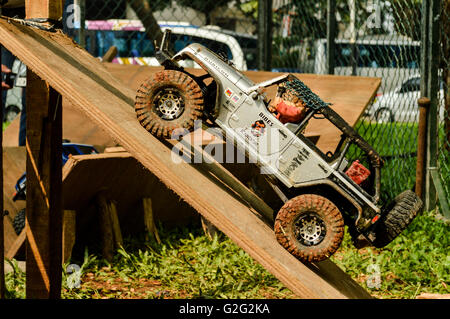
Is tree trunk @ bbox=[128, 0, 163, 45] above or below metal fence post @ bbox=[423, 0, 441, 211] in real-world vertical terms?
above

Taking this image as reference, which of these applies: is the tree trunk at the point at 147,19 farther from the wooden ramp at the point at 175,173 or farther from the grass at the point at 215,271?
the wooden ramp at the point at 175,173

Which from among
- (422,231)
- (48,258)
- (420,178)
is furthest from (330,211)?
(420,178)

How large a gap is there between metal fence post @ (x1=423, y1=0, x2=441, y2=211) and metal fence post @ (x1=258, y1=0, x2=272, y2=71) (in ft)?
5.28

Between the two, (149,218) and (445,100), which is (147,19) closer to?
(149,218)

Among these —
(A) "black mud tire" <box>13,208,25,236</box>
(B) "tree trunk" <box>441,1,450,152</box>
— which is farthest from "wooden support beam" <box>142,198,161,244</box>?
(B) "tree trunk" <box>441,1,450,152</box>

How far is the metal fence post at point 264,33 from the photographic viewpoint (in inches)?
264

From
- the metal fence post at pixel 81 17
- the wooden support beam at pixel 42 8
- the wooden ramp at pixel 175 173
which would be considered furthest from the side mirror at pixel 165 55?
the metal fence post at pixel 81 17

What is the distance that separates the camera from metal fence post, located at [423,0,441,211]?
18.9 feet

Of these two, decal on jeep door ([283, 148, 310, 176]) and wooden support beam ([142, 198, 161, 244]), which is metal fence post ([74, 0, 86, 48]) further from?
decal on jeep door ([283, 148, 310, 176])

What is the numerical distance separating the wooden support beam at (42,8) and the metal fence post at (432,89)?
396 cm

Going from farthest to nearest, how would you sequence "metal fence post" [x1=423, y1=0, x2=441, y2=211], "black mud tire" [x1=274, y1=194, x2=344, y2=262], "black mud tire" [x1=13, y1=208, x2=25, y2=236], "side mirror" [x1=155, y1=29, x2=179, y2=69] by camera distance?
"metal fence post" [x1=423, y1=0, x2=441, y2=211]
"black mud tire" [x1=13, y1=208, x2=25, y2=236]
"side mirror" [x1=155, y1=29, x2=179, y2=69]
"black mud tire" [x1=274, y1=194, x2=344, y2=262]

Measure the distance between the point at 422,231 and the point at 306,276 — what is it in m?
3.22

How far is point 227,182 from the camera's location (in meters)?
2.96

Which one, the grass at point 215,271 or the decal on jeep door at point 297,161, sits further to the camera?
the grass at point 215,271
